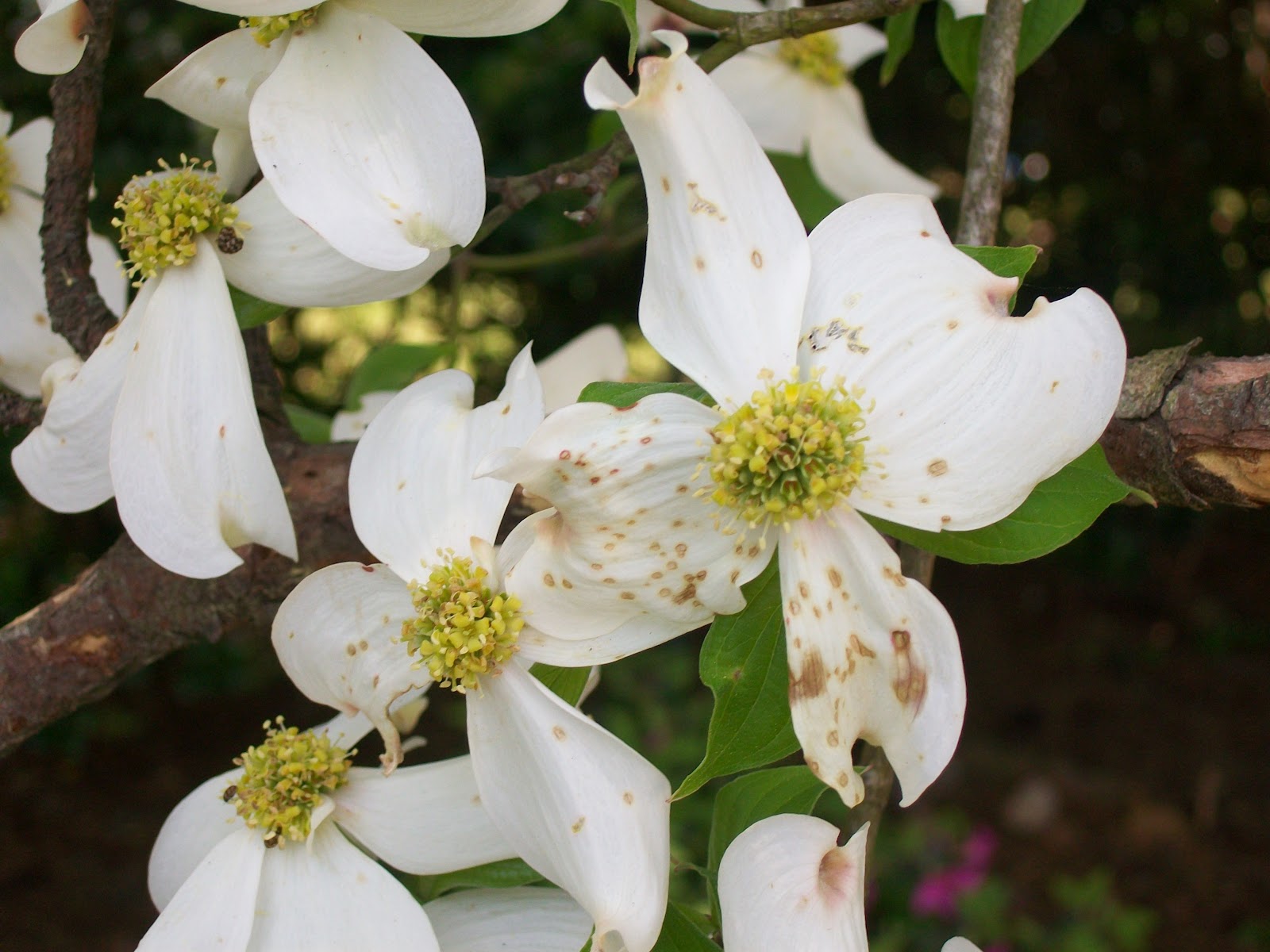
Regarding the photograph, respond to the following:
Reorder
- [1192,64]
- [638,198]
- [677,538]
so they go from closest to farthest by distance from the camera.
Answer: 1. [677,538]
2. [638,198]
3. [1192,64]

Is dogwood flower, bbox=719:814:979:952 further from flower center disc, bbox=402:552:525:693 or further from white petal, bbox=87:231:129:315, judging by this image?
white petal, bbox=87:231:129:315

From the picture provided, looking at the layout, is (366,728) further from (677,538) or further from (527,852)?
(677,538)

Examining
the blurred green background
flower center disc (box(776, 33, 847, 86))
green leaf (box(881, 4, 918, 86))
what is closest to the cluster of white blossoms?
green leaf (box(881, 4, 918, 86))

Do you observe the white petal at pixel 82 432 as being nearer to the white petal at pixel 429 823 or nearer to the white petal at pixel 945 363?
the white petal at pixel 429 823

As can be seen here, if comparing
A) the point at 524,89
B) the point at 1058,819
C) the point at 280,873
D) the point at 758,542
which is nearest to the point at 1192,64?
the point at 524,89

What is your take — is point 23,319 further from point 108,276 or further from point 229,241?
point 229,241
